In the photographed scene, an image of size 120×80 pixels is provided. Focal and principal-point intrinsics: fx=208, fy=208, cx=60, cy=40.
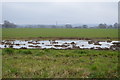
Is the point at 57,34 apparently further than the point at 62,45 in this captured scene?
Yes

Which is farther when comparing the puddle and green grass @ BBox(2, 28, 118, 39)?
green grass @ BBox(2, 28, 118, 39)

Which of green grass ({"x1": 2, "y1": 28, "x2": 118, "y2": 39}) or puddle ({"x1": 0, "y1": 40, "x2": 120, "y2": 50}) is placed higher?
green grass ({"x1": 2, "y1": 28, "x2": 118, "y2": 39})

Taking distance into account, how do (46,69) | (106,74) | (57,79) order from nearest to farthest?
(57,79) < (106,74) < (46,69)

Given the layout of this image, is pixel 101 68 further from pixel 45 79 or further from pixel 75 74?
pixel 45 79

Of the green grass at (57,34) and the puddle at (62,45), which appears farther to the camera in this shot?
the green grass at (57,34)

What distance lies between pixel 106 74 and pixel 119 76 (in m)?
0.59

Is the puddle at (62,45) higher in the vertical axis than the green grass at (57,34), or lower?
lower

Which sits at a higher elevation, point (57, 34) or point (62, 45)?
point (57, 34)

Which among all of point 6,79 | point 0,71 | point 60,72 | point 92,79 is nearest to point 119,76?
point 92,79

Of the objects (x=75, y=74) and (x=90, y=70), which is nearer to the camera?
(x=75, y=74)

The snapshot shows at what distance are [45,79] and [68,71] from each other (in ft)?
4.64

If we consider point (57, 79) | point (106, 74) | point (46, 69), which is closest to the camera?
point (57, 79)

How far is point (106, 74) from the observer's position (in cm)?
844

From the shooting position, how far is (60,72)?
28.4 feet
